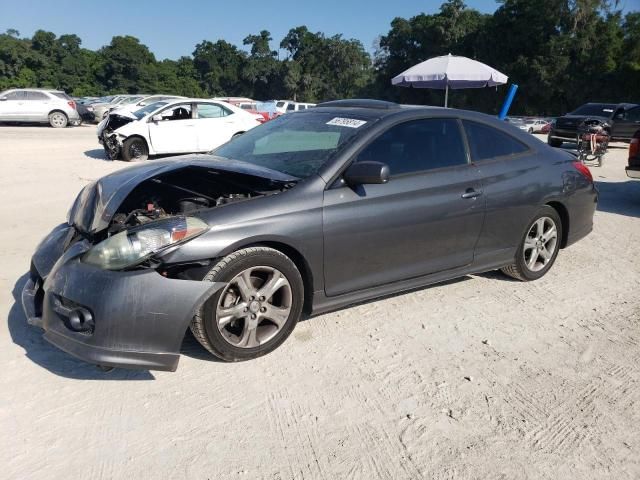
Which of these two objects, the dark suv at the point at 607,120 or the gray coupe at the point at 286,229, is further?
the dark suv at the point at 607,120

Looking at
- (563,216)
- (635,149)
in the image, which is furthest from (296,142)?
(635,149)

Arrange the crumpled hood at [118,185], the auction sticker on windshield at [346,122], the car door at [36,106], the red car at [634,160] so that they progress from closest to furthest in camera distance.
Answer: the crumpled hood at [118,185]
the auction sticker on windshield at [346,122]
the red car at [634,160]
the car door at [36,106]

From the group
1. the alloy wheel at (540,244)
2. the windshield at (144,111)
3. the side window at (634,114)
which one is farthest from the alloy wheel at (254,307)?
the side window at (634,114)

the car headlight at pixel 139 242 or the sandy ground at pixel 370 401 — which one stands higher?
the car headlight at pixel 139 242

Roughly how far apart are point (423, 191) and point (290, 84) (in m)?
79.3

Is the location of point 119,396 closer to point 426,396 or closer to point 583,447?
point 426,396

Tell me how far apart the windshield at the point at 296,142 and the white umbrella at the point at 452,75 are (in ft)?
35.5

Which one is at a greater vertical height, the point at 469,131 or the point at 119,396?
the point at 469,131

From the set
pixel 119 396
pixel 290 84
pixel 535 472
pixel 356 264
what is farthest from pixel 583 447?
pixel 290 84

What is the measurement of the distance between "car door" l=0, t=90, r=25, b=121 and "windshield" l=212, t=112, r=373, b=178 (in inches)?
830

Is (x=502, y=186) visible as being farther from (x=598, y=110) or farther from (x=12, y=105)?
(x=12, y=105)

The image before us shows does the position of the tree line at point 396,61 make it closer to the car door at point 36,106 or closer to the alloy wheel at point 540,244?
the car door at point 36,106

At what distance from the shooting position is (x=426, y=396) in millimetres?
3018

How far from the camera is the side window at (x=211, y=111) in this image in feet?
43.1
